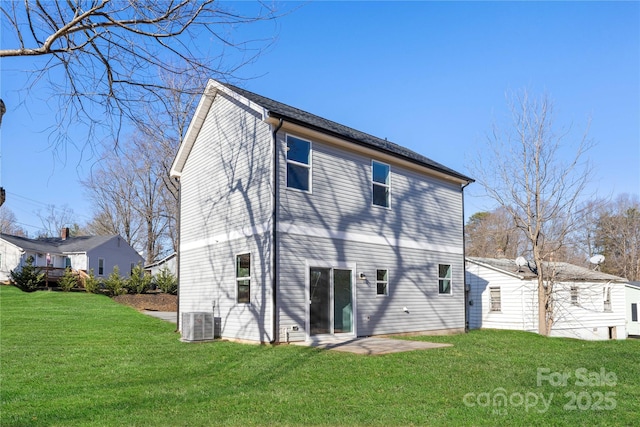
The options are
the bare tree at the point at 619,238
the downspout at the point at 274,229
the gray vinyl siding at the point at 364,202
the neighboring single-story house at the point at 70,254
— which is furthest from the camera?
the bare tree at the point at 619,238

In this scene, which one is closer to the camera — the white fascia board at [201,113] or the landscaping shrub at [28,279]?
the white fascia board at [201,113]

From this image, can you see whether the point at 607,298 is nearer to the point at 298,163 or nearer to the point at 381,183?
the point at 381,183

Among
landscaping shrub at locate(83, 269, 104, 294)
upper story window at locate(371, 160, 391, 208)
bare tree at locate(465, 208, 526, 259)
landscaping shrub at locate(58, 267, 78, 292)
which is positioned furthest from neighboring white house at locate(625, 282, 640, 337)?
landscaping shrub at locate(58, 267, 78, 292)

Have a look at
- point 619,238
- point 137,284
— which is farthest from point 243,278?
point 619,238

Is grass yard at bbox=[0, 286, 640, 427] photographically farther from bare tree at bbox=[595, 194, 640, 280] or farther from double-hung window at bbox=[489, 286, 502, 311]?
bare tree at bbox=[595, 194, 640, 280]

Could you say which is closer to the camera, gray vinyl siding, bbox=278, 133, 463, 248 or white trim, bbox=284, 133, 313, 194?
white trim, bbox=284, 133, 313, 194

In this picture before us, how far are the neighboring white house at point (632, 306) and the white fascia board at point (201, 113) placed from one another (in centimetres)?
2306

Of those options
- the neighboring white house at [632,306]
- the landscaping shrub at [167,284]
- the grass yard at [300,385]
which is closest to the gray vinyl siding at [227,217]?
the grass yard at [300,385]

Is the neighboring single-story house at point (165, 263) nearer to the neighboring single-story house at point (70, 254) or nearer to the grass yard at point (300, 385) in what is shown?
the neighboring single-story house at point (70, 254)

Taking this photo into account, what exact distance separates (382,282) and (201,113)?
7169mm

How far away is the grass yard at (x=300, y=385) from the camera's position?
5.48 metres

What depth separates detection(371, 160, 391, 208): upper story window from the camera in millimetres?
13891

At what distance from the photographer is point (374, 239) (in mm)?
13539

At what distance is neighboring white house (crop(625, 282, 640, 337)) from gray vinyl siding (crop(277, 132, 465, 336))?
14.6 m
